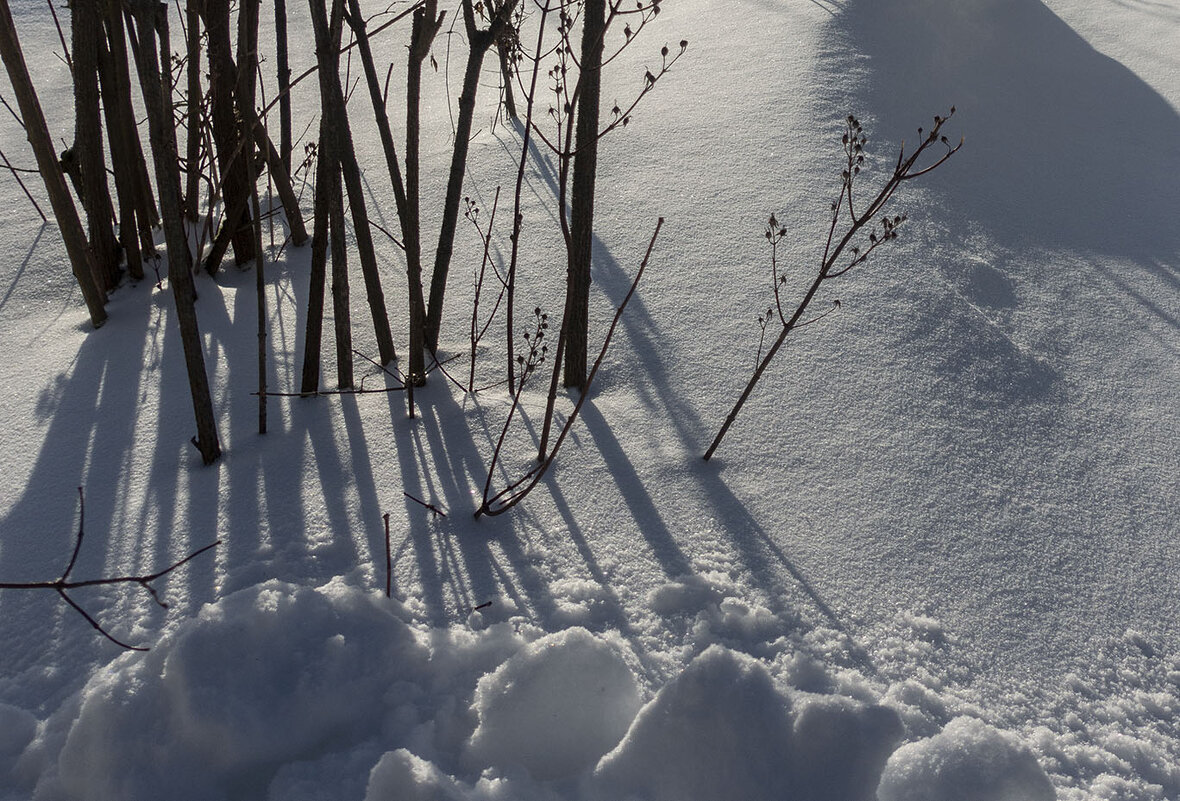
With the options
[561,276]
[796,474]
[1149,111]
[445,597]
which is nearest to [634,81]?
[561,276]

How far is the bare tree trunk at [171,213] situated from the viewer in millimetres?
1650

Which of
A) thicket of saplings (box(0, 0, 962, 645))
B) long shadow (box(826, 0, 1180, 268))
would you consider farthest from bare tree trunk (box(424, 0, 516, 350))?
long shadow (box(826, 0, 1180, 268))

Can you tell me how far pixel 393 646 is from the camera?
1.50m

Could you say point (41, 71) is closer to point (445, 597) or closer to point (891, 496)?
point (445, 597)

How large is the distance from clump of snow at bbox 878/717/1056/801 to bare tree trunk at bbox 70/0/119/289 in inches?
96.1

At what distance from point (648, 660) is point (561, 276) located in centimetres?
142

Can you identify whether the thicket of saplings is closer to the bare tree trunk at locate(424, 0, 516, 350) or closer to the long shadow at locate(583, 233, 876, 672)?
the bare tree trunk at locate(424, 0, 516, 350)

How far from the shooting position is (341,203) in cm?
193

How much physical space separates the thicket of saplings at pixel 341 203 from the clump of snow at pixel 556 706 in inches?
13.5

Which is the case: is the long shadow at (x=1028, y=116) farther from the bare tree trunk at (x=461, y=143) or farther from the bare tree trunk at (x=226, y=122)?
the bare tree trunk at (x=226, y=122)

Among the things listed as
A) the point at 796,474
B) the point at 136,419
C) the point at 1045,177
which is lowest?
the point at 136,419

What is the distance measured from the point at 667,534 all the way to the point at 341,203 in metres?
1.02

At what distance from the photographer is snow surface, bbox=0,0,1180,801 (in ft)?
4.51

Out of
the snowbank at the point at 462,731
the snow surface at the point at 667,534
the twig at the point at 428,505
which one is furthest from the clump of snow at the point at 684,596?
the twig at the point at 428,505
